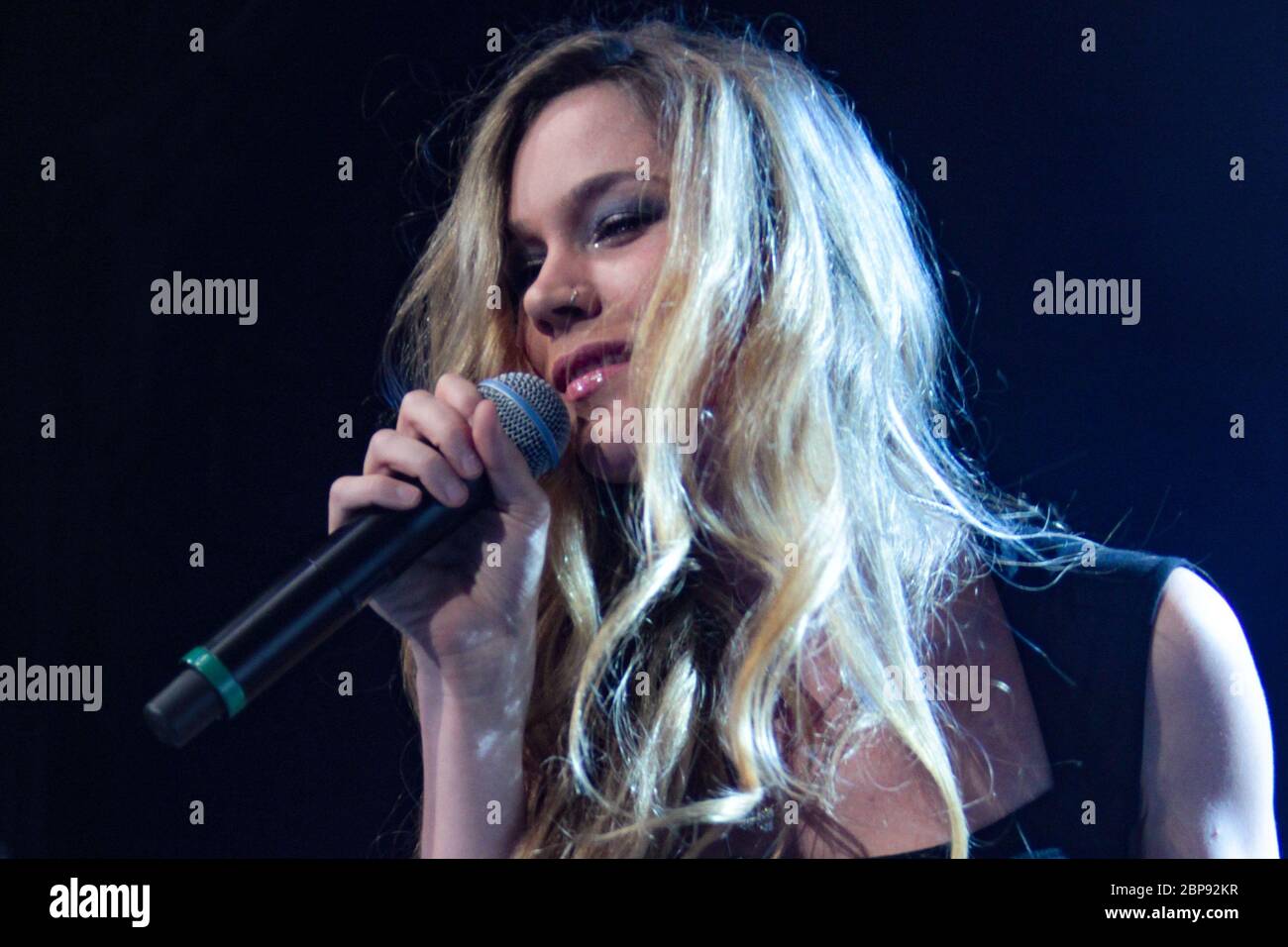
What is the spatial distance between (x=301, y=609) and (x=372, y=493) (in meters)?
0.13

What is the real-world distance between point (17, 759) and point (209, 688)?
637mm

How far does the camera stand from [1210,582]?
137cm

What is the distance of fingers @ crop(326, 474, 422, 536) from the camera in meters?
1.04

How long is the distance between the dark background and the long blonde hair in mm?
69

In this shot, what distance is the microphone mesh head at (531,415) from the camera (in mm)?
1146

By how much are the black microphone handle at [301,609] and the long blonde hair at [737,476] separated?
364mm

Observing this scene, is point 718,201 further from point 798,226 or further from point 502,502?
point 502,502

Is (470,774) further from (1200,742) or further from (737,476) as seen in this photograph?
(1200,742)

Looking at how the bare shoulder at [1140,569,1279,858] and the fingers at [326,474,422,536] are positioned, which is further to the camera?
the bare shoulder at [1140,569,1279,858]

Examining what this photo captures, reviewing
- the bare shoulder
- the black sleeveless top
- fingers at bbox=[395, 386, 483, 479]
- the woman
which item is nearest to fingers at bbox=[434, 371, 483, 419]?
fingers at bbox=[395, 386, 483, 479]

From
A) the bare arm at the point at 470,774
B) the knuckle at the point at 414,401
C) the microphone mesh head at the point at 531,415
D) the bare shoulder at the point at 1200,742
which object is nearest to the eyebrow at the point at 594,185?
the microphone mesh head at the point at 531,415

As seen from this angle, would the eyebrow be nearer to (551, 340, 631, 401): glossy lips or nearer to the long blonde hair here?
the long blonde hair

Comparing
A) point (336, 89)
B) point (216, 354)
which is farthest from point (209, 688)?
point (336, 89)

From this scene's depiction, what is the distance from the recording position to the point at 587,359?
1357 mm
